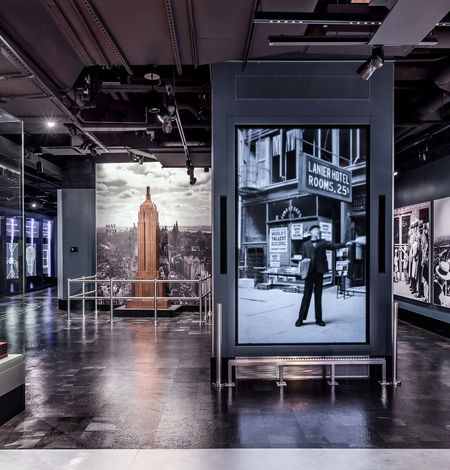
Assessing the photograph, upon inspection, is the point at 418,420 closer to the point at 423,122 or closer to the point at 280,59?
the point at 280,59

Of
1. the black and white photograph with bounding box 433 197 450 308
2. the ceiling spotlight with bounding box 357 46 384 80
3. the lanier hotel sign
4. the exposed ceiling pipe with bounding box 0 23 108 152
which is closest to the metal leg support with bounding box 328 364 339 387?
the lanier hotel sign

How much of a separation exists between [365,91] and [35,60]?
3847 millimetres

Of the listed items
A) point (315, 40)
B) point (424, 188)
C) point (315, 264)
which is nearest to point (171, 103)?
point (315, 40)

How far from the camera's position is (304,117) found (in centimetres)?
516

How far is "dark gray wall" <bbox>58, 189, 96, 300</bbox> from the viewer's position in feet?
38.5

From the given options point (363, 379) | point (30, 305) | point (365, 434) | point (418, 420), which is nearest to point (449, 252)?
point (363, 379)

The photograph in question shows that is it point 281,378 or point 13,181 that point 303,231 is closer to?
point 281,378

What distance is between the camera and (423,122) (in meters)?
6.88

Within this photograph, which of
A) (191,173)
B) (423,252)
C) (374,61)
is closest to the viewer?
(374,61)

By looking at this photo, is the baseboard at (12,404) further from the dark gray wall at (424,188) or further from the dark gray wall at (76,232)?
the dark gray wall at (76,232)

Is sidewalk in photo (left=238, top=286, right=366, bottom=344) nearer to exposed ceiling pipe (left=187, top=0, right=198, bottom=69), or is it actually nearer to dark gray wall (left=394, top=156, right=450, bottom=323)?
exposed ceiling pipe (left=187, top=0, right=198, bottom=69)

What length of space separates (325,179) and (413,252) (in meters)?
5.22

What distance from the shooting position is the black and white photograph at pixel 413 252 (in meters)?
8.77

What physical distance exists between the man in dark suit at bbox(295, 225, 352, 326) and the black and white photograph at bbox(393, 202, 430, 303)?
14.8 feet
